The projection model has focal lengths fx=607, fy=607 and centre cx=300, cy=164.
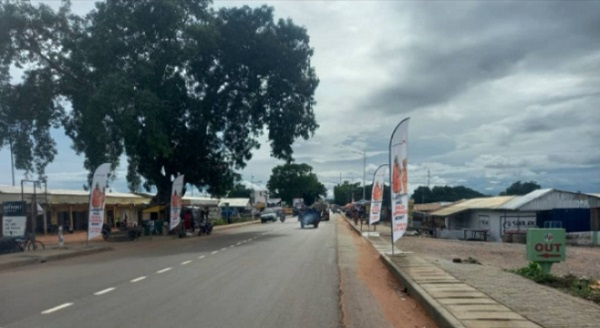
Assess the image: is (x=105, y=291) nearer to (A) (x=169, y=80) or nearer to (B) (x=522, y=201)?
(A) (x=169, y=80)

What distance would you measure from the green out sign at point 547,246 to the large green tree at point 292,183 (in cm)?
15516

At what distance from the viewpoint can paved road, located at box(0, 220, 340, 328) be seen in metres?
9.64

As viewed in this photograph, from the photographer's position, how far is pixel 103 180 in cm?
2861

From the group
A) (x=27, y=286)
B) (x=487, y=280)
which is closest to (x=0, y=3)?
(x=27, y=286)

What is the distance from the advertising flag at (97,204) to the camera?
90.6 feet

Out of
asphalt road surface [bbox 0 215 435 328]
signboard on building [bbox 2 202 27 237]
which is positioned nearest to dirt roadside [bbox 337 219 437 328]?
asphalt road surface [bbox 0 215 435 328]

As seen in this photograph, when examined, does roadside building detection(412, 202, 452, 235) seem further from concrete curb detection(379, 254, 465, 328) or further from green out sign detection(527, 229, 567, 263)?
concrete curb detection(379, 254, 465, 328)

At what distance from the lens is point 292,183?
172 m

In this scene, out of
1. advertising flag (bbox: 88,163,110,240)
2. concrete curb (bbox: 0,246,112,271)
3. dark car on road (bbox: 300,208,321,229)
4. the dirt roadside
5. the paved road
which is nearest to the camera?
the paved road

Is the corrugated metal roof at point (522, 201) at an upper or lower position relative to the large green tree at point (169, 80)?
lower

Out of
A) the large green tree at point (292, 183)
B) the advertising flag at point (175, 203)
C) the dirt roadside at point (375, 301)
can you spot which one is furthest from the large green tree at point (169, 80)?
the large green tree at point (292, 183)

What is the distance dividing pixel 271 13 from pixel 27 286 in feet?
111

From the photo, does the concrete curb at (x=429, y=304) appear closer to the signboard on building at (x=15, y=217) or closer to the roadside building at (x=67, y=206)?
the signboard on building at (x=15, y=217)

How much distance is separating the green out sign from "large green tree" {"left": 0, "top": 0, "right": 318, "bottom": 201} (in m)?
25.2
